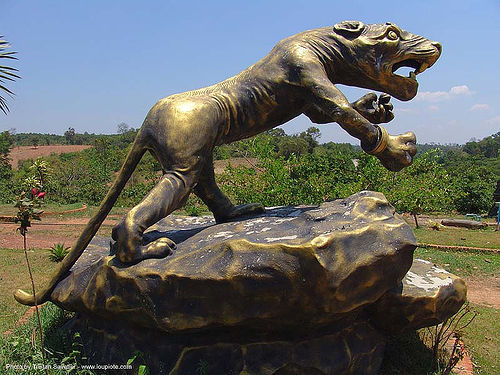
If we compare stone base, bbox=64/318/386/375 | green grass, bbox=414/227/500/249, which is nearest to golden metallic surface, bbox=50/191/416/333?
stone base, bbox=64/318/386/375

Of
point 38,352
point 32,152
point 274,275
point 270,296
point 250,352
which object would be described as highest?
point 32,152

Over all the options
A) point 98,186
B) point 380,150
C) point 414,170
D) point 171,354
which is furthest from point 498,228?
point 98,186

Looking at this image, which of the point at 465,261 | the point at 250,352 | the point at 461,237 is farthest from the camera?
the point at 461,237

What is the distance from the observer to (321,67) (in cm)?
313

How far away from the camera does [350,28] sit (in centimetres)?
329

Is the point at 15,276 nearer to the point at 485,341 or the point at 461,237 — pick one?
the point at 485,341

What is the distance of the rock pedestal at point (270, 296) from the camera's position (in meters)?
2.61

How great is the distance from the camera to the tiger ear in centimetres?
328

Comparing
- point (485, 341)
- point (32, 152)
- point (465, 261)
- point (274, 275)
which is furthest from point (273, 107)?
point (32, 152)

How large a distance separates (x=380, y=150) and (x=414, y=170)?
22.6 ft

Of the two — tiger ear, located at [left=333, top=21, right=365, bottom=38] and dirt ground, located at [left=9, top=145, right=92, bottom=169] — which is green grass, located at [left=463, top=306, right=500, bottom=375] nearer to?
tiger ear, located at [left=333, top=21, right=365, bottom=38]

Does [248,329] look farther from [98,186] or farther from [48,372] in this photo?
[98,186]

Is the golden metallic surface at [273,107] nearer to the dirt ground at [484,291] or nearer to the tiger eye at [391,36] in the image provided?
the tiger eye at [391,36]

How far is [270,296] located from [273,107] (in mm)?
1421
